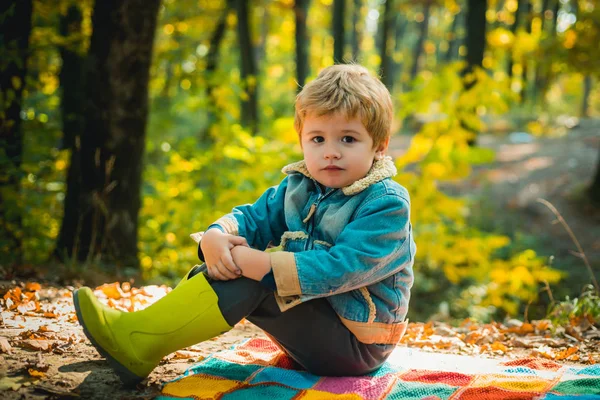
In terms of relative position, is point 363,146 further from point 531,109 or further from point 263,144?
point 531,109

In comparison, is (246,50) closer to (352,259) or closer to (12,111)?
(12,111)

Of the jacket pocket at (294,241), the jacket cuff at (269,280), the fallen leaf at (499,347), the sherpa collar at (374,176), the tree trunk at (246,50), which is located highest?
the tree trunk at (246,50)

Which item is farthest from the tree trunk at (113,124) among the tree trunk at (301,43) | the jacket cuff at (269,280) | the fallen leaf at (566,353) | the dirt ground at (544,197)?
the tree trunk at (301,43)

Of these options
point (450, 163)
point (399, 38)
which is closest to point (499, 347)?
point (450, 163)

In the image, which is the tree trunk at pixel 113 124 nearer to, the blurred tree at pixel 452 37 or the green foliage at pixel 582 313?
the green foliage at pixel 582 313

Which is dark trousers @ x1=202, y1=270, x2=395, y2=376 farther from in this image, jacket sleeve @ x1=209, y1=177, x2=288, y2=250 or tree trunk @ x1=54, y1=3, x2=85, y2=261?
tree trunk @ x1=54, y1=3, x2=85, y2=261

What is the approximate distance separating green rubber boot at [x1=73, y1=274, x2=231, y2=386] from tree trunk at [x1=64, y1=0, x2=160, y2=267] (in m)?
2.31

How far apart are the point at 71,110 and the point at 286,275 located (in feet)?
Result: 15.9

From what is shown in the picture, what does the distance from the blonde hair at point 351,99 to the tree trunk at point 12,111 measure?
3003 millimetres

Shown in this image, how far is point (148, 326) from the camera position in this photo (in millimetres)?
2014

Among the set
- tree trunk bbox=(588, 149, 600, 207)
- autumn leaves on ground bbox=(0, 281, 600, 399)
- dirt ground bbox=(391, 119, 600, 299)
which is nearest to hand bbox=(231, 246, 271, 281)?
autumn leaves on ground bbox=(0, 281, 600, 399)

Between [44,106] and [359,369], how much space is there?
4.08 meters

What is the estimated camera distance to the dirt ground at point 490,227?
2082 millimetres

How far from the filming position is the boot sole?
1971mm
